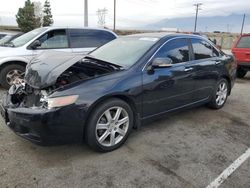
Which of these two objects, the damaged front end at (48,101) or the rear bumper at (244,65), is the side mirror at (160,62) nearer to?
the damaged front end at (48,101)

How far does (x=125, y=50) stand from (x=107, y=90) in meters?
1.12

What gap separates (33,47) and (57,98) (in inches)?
159

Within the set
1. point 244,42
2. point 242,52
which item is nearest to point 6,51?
point 242,52

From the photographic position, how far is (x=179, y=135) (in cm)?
399

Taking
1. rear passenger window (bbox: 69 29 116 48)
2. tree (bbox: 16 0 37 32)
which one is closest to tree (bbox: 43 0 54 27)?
tree (bbox: 16 0 37 32)

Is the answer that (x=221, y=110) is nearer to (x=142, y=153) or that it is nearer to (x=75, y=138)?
(x=142, y=153)

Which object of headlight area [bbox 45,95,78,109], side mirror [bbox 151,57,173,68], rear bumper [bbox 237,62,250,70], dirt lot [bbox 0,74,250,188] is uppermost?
side mirror [bbox 151,57,173,68]

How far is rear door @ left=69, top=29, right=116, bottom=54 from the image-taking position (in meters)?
7.02

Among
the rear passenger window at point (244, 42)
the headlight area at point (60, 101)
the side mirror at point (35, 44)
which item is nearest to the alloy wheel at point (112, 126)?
the headlight area at point (60, 101)

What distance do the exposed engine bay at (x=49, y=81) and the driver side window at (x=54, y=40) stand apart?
305cm

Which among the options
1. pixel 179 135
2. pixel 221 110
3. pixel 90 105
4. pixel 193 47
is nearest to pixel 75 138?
pixel 90 105

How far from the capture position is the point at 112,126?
3371 mm

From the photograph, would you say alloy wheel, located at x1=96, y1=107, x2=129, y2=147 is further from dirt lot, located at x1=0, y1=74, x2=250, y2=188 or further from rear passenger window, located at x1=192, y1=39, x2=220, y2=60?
rear passenger window, located at x1=192, y1=39, x2=220, y2=60

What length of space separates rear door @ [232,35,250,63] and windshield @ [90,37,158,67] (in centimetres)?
597
